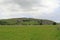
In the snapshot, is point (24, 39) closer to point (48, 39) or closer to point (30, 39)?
point (30, 39)

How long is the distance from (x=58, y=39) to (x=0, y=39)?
10.0 metres

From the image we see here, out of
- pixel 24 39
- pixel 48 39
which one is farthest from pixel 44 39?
pixel 24 39

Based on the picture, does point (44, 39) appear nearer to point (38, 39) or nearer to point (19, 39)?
point (38, 39)

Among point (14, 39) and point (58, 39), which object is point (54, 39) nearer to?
point (58, 39)

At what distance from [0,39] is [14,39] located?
2.43 m

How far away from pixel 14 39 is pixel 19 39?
87 cm

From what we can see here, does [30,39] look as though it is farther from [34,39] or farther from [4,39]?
[4,39]

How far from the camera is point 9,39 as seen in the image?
105 ft

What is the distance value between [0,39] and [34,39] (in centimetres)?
592

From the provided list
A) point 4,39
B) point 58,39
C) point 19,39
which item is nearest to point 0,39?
point 4,39

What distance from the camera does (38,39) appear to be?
31812 mm

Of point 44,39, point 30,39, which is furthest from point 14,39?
point 44,39

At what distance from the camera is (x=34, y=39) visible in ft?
104

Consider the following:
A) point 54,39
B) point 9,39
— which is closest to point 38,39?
point 54,39
